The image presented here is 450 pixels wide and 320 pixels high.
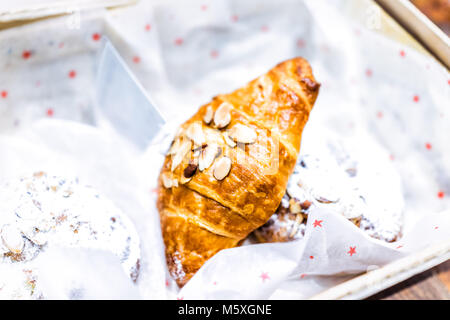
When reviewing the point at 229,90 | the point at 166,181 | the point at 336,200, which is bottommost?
the point at 336,200

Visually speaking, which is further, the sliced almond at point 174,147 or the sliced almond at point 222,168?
the sliced almond at point 174,147

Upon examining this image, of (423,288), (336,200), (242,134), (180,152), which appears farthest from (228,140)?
(423,288)

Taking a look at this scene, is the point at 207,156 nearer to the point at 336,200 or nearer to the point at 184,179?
the point at 184,179

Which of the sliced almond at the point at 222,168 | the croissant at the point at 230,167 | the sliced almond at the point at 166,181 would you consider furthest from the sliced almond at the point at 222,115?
the sliced almond at the point at 166,181

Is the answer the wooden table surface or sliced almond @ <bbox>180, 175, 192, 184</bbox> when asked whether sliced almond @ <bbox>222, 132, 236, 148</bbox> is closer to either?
sliced almond @ <bbox>180, 175, 192, 184</bbox>

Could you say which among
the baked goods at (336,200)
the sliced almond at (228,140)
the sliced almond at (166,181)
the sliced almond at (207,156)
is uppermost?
the sliced almond at (228,140)

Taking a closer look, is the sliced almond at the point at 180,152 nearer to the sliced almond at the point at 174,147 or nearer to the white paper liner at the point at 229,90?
the sliced almond at the point at 174,147
